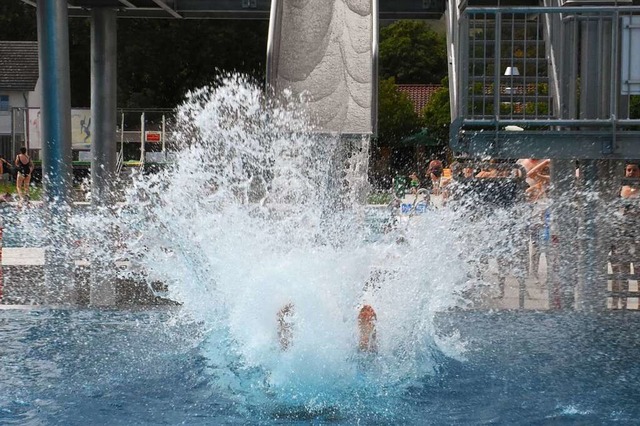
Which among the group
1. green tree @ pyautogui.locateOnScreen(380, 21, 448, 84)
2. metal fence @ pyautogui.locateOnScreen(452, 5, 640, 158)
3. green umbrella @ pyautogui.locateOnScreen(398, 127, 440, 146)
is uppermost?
green tree @ pyautogui.locateOnScreen(380, 21, 448, 84)

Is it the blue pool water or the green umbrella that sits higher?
the green umbrella

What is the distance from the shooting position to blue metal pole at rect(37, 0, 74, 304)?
12.0 meters

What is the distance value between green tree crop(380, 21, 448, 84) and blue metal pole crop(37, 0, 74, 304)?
8074 cm

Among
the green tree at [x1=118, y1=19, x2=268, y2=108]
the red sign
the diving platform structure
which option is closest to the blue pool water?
the diving platform structure

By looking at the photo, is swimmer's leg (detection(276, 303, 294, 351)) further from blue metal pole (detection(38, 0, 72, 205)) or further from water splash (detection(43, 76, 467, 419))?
blue metal pole (detection(38, 0, 72, 205))

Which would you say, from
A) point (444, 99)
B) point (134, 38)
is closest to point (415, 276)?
point (134, 38)

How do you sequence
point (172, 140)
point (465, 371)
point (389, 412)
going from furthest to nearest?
point (172, 140) < point (465, 371) < point (389, 412)

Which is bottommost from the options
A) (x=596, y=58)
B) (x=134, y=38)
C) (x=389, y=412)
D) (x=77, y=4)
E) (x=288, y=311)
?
(x=389, y=412)

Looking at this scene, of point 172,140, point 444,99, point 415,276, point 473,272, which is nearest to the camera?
point 415,276

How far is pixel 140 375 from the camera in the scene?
787cm

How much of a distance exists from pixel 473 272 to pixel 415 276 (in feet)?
8.62

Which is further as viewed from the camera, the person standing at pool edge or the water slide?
the person standing at pool edge

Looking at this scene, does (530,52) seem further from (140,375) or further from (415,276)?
(140,375)

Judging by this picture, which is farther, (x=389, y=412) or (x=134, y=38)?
(x=134, y=38)
